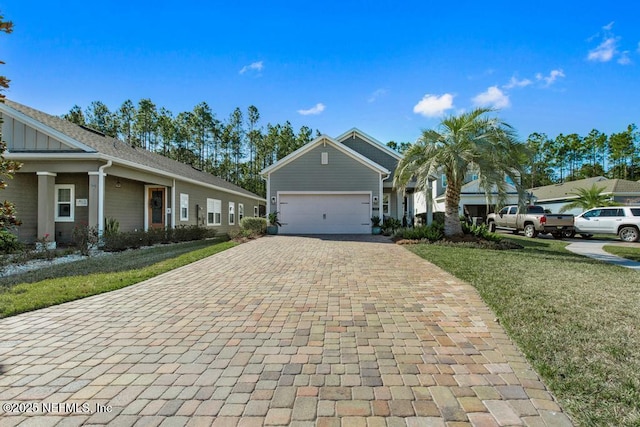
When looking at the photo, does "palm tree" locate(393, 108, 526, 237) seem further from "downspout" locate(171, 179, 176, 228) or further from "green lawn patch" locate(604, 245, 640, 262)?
"downspout" locate(171, 179, 176, 228)

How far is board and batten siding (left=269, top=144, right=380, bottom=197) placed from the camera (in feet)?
55.6

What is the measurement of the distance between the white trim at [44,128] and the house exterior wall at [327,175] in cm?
843

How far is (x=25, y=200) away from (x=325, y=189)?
1255cm

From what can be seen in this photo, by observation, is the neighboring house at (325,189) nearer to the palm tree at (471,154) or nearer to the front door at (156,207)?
the palm tree at (471,154)

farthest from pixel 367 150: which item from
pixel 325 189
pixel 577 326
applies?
pixel 577 326

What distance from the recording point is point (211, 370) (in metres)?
2.79

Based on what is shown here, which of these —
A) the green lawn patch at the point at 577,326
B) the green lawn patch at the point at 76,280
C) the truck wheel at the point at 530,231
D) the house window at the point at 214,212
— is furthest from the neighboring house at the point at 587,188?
the green lawn patch at the point at 76,280

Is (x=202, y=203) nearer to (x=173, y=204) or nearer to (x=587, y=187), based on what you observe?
(x=173, y=204)

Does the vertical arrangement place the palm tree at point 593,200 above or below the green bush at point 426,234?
above

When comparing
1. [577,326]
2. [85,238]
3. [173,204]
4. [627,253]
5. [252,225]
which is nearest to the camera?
[577,326]

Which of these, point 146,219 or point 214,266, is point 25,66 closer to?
point 146,219

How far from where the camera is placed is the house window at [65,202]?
1216 cm

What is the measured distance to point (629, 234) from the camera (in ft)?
48.0

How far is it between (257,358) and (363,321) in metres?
1.53
